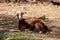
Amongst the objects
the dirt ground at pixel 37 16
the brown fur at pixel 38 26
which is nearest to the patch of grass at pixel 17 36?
the dirt ground at pixel 37 16

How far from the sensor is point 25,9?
12.6m

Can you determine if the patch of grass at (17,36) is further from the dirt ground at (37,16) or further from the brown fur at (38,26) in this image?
the brown fur at (38,26)

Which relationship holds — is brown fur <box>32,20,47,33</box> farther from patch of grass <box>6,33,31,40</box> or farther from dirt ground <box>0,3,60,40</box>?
patch of grass <box>6,33,31,40</box>

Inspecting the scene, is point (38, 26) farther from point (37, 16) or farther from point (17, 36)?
point (37, 16)

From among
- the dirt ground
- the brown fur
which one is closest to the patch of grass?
the dirt ground

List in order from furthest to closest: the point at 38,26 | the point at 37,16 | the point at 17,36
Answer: the point at 37,16 → the point at 38,26 → the point at 17,36

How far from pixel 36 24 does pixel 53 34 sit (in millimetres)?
629

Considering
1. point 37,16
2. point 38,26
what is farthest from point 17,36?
point 37,16

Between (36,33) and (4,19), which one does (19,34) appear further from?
(4,19)

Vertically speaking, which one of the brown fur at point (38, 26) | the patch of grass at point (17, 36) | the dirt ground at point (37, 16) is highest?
the brown fur at point (38, 26)

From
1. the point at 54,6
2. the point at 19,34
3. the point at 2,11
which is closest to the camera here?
the point at 19,34

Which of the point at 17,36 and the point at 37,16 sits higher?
the point at 17,36

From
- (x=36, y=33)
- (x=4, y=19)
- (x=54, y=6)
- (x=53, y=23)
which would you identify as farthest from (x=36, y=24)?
(x=54, y=6)

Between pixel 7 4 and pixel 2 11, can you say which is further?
pixel 7 4
